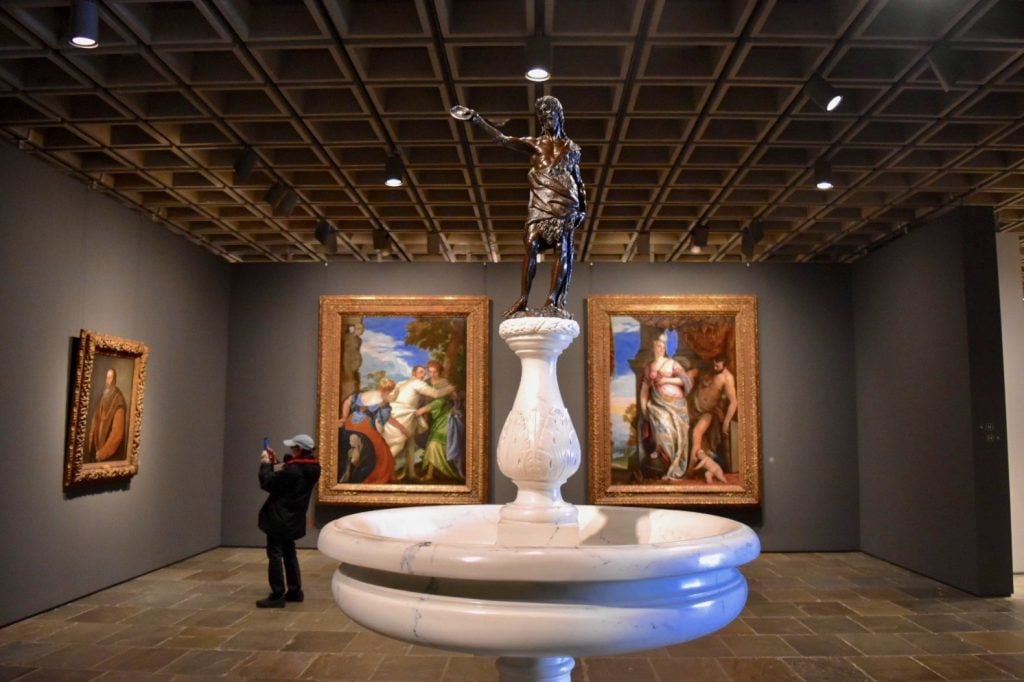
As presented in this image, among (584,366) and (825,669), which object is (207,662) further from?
(584,366)

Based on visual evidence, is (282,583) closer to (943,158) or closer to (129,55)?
(129,55)

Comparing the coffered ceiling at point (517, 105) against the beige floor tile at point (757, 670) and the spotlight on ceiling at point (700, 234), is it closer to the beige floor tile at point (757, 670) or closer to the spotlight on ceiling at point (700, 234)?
the spotlight on ceiling at point (700, 234)

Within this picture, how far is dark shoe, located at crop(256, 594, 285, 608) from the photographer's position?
20.6 ft

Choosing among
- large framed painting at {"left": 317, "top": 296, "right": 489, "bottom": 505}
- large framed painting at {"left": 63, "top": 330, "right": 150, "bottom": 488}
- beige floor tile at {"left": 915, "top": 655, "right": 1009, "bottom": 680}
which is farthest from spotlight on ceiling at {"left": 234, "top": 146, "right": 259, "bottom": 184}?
beige floor tile at {"left": 915, "top": 655, "right": 1009, "bottom": 680}

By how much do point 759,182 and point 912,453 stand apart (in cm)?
329

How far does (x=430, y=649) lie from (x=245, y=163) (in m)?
4.11

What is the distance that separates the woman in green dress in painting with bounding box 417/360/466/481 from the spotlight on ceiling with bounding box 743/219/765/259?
12.5 ft

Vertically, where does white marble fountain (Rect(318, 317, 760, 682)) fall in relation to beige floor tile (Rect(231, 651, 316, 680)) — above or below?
above

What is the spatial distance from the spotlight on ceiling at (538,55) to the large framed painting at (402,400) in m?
4.56

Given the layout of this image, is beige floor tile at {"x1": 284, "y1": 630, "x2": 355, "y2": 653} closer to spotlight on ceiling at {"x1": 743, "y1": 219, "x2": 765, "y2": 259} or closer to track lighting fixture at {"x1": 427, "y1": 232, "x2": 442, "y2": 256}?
track lighting fixture at {"x1": 427, "y1": 232, "x2": 442, "y2": 256}

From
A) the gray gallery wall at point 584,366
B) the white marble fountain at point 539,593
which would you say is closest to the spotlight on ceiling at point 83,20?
the white marble fountain at point 539,593

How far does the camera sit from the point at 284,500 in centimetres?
621

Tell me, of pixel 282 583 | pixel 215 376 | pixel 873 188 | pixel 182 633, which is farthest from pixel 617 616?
pixel 215 376

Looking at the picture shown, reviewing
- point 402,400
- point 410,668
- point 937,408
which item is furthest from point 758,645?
point 402,400
